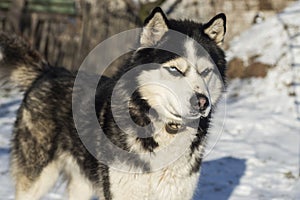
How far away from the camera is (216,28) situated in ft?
14.3

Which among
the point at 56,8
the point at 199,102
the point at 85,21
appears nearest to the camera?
the point at 199,102

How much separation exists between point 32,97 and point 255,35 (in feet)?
25.9

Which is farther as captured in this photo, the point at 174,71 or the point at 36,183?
the point at 36,183

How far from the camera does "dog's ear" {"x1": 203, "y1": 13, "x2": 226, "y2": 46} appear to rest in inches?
169

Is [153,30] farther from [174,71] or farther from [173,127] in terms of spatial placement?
[173,127]

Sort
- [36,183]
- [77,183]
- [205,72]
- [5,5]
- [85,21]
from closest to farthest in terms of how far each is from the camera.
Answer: [205,72], [36,183], [77,183], [85,21], [5,5]

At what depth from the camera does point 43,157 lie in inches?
193

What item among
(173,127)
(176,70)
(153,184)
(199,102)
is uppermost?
(176,70)

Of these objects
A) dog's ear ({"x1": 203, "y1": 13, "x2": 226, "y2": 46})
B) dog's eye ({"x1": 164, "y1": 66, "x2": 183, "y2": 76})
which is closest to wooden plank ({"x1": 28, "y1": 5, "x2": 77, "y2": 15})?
dog's ear ({"x1": 203, "y1": 13, "x2": 226, "y2": 46})

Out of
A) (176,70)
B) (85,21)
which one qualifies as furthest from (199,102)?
(85,21)

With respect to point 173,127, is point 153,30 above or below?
above

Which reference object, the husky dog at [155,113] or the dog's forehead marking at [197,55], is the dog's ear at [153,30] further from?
the dog's forehead marking at [197,55]

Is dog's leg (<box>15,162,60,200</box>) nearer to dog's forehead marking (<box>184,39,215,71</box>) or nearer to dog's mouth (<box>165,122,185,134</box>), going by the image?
dog's mouth (<box>165,122,185,134</box>)

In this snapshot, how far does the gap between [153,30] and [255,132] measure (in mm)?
4964
